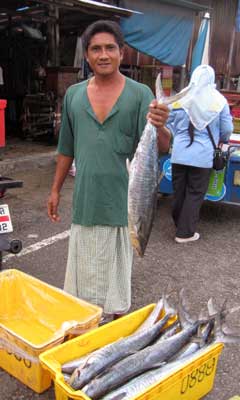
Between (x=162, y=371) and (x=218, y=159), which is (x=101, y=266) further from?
(x=218, y=159)

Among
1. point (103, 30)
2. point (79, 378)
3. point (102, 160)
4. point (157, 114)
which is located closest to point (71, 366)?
point (79, 378)

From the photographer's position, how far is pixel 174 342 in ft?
8.78

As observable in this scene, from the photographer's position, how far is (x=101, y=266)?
3.12 m

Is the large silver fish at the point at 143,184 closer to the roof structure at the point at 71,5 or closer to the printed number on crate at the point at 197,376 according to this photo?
the printed number on crate at the point at 197,376

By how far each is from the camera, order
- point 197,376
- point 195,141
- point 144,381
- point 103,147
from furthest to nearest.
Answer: point 195,141
point 103,147
point 197,376
point 144,381

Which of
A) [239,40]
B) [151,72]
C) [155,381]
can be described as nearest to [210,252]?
[155,381]

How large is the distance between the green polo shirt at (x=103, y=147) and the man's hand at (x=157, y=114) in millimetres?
438

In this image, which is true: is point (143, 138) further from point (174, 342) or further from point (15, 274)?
point (15, 274)

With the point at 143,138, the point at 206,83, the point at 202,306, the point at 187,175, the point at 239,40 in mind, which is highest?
the point at 239,40

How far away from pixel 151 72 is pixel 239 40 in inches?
201

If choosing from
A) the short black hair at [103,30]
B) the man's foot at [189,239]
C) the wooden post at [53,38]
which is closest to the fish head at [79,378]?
the short black hair at [103,30]

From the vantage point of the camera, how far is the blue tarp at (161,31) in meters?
9.30

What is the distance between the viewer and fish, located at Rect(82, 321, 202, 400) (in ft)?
7.65

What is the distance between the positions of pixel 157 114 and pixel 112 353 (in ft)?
4.40
